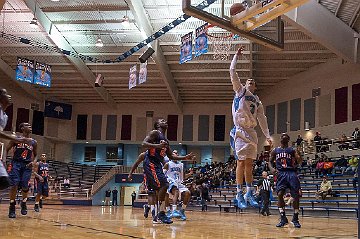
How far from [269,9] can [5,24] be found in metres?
21.0

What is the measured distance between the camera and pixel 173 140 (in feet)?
127

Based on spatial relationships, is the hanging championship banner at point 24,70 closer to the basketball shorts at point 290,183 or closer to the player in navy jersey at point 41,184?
the player in navy jersey at point 41,184

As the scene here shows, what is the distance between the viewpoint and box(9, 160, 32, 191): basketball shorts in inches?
386

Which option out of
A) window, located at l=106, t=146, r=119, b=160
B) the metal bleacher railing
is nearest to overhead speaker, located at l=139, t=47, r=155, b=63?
the metal bleacher railing

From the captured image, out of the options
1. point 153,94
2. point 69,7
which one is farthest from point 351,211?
point 153,94

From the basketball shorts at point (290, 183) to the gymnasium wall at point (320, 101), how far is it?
58.6 ft

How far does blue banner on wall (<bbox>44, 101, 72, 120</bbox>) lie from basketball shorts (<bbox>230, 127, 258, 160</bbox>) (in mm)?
33111

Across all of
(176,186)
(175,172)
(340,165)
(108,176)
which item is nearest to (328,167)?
(340,165)

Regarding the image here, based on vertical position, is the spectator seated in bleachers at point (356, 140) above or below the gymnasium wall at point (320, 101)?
below

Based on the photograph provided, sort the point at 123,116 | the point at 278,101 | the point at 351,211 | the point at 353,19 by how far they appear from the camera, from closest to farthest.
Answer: the point at 351,211 → the point at 353,19 → the point at 278,101 → the point at 123,116

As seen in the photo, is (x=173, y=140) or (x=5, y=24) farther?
(x=173, y=140)

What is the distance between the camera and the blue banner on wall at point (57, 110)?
38.2m

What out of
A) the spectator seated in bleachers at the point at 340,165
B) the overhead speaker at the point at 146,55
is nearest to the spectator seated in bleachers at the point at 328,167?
the spectator seated in bleachers at the point at 340,165

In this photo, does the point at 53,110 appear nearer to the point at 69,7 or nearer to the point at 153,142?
the point at 69,7
